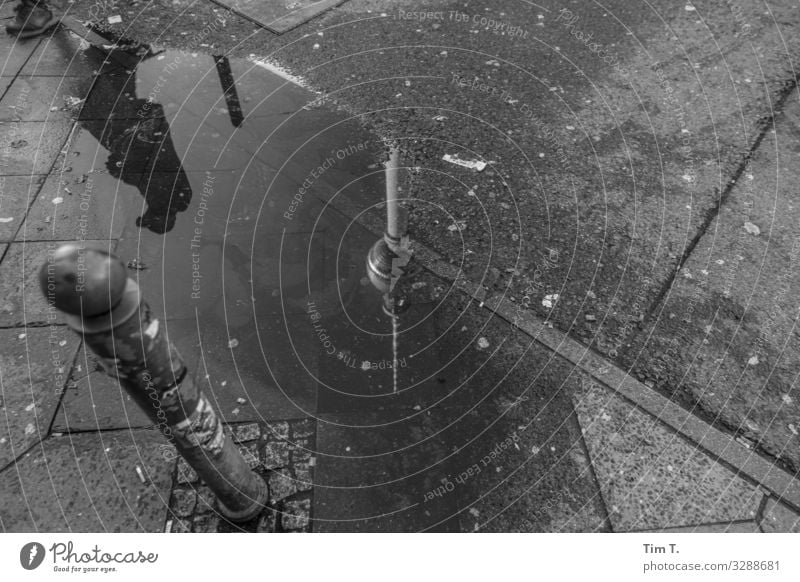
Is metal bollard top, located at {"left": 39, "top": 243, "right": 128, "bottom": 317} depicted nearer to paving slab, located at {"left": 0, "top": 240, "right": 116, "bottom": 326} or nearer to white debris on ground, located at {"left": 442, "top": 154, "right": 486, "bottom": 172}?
paving slab, located at {"left": 0, "top": 240, "right": 116, "bottom": 326}

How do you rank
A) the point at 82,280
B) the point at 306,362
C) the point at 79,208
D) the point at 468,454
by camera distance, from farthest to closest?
the point at 79,208 < the point at 306,362 < the point at 468,454 < the point at 82,280

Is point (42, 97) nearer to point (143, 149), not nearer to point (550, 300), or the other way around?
point (143, 149)

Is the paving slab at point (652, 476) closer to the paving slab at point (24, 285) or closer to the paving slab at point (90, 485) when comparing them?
the paving slab at point (90, 485)

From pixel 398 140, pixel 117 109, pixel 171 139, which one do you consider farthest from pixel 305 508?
pixel 117 109

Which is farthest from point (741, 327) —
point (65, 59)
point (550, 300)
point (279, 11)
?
point (65, 59)

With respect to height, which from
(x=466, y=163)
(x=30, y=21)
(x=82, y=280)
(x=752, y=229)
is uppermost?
(x=82, y=280)
